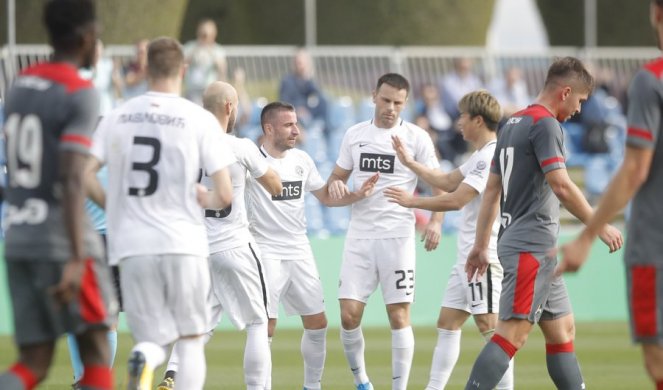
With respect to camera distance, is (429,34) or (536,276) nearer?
(536,276)

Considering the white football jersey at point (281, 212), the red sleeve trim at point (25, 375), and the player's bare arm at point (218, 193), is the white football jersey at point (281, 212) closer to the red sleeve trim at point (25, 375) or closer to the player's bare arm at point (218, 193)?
the player's bare arm at point (218, 193)

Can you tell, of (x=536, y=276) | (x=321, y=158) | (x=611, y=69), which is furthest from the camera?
(x=611, y=69)

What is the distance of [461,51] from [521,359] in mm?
10825

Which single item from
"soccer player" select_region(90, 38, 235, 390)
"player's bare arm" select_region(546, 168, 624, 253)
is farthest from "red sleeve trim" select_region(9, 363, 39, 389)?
"player's bare arm" select_region(546, 168, 624, 253)

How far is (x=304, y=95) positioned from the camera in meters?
20.3

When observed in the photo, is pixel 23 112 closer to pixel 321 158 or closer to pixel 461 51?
pixel 321 158

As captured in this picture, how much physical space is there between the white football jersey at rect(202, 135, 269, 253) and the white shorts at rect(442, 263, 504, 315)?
1.79 meters

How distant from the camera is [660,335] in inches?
267

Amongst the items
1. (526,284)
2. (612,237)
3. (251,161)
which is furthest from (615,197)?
(251,161)

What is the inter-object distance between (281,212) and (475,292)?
1681mm

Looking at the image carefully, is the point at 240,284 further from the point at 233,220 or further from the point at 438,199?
the point at 438,199

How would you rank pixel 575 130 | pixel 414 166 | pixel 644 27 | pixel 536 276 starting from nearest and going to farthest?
pixel 536 276, pixel 414 166, pixel 575 130, pixel 644 27

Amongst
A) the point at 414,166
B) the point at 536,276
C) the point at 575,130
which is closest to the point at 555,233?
the point at 536,276

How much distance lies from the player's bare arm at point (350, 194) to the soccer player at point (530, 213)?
6.08 ft
